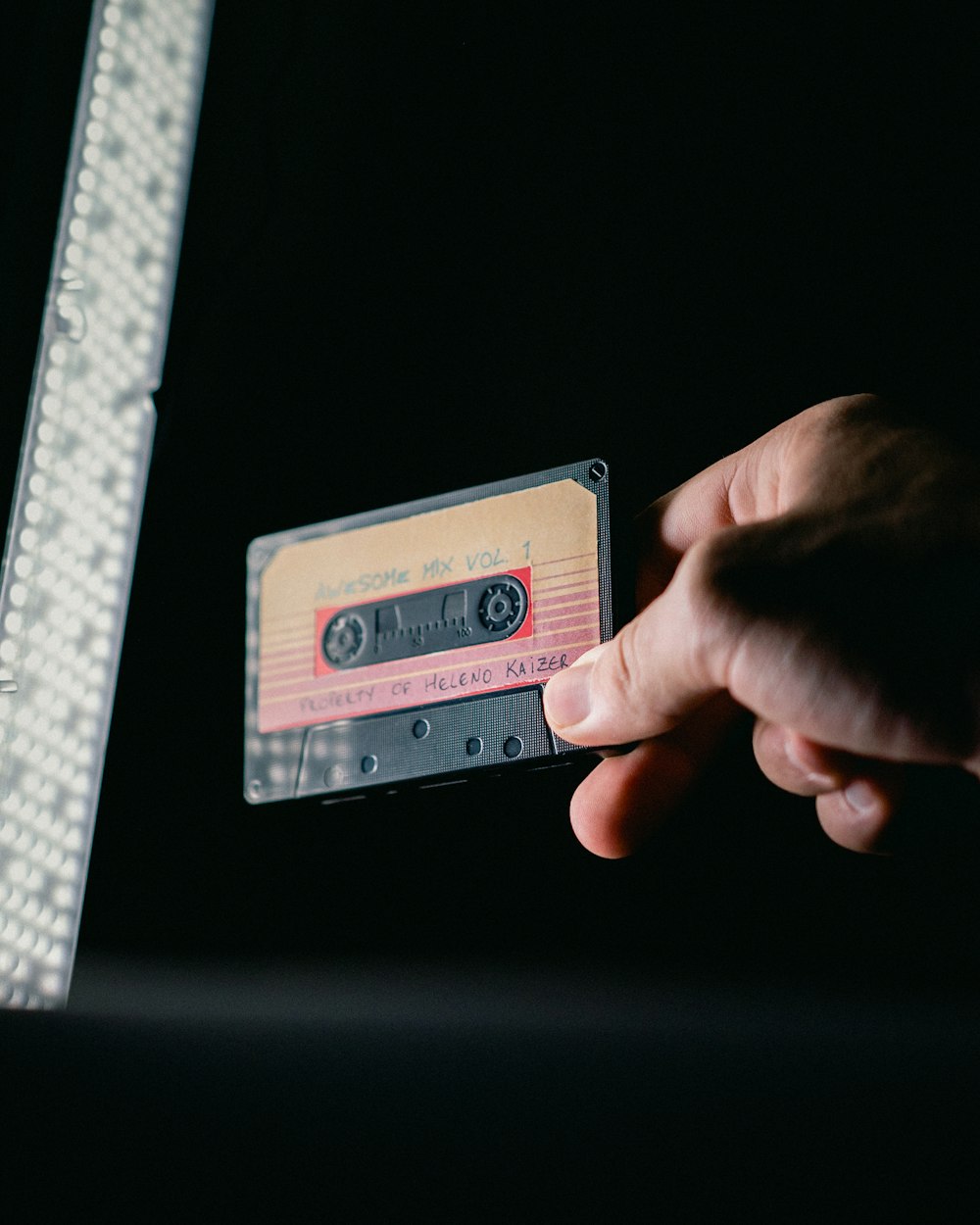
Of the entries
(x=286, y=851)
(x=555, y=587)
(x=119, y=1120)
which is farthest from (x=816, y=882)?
(x=119, y=1120)

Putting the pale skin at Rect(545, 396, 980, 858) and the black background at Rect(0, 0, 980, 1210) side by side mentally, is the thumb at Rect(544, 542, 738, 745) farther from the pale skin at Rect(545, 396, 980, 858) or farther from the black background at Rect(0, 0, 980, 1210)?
the black background at Rect(0, 0, 980, 1210)

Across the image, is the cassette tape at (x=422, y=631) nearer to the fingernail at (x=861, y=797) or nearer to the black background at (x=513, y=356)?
the black background at (x=513, y=356)

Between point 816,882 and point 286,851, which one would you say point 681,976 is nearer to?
point 816,882

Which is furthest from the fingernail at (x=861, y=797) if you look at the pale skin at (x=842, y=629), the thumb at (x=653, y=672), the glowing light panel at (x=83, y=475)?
the glowing light panel at (x=83, y=475)

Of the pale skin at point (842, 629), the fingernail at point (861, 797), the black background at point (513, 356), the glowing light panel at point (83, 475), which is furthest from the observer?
the black background at point (513, 356)

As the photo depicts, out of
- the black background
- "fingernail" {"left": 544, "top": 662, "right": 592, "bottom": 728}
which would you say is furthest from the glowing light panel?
"fingernail" {"left": 544, "top": 662, "right": 592, "bottom": 728}

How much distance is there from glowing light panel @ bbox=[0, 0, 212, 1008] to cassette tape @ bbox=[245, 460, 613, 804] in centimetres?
21

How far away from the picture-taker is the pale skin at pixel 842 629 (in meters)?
0.68

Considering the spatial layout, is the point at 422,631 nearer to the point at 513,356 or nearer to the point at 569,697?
the point at 569,697

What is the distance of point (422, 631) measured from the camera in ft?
3.80

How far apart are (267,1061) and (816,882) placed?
86 centimetres

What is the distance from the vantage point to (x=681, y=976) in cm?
124

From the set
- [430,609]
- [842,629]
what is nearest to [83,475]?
[430,609]

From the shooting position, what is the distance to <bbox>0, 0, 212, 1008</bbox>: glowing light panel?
39.6 inches
